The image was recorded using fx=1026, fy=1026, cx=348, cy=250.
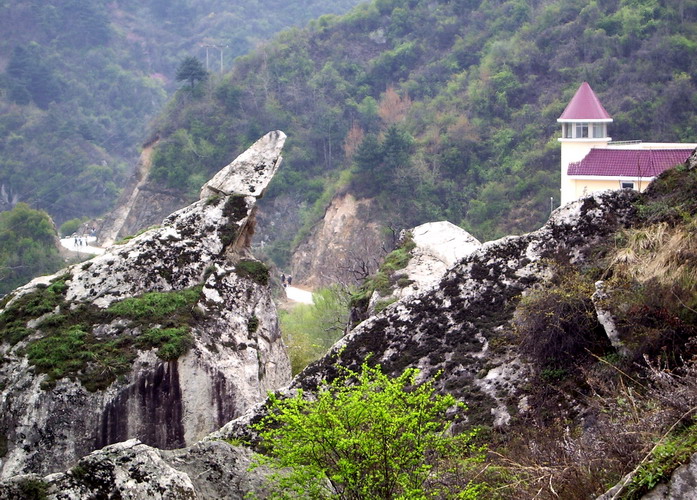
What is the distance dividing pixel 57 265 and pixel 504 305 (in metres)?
46.7

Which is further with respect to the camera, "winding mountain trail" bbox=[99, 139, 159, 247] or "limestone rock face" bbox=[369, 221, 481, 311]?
"winding mountain trail" bbox=[99, 139, 159, 247]

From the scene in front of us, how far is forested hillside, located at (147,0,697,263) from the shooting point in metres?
54.7

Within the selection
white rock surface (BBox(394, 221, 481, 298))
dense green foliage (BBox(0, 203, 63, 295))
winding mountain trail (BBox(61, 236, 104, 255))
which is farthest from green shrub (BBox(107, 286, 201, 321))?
winding mountain trail (BBox(61, 236, 104, 255))

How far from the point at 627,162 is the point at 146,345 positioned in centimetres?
2772

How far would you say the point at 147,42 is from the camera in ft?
367

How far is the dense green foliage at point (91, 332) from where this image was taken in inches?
494

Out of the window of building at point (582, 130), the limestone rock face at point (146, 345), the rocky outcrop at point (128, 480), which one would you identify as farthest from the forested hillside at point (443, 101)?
the rocky outcrop at point (128, 480)

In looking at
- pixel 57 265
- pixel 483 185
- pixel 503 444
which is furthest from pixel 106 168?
pixel 503 444

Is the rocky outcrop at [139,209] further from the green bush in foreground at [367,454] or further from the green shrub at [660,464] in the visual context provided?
the green shrub at [660,464]

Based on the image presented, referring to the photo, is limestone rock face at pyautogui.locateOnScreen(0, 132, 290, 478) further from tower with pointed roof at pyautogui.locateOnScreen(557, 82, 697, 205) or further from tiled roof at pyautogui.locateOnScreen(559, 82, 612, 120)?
tiled roof at pyautogui.locateOnScreen(559, 82, 612, 120)

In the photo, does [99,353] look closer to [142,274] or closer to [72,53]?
[142,274]

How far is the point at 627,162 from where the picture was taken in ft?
122

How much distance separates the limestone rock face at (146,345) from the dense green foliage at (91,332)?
0.05 feet

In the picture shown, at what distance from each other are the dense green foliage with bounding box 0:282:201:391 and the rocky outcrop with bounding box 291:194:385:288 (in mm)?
42102
